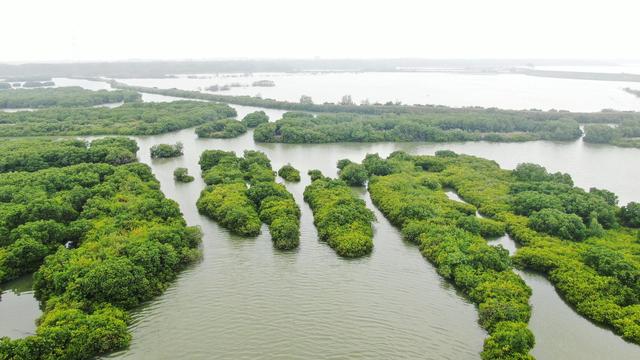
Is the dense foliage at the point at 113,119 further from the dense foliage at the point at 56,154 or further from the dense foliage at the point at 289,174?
the dense foliage at the point at 289,174

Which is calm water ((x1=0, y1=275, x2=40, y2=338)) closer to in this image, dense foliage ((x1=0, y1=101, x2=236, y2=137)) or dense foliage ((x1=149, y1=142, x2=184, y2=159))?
dense foliage ((x1=149, y1=142, x2=184, y2=159))

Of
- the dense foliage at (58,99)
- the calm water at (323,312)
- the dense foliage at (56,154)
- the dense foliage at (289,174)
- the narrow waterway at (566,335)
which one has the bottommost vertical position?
the narrow waterway at (566,335)

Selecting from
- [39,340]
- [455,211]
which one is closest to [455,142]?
[455,211]

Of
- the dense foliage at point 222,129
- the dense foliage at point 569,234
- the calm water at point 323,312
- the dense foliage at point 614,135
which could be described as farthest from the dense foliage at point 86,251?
the dense foliage at point 614,135

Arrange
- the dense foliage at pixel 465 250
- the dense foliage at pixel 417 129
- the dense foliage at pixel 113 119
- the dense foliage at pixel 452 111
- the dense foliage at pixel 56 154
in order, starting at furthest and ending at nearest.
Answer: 1. the dense foliage at pixel 452 111
2. the dense foliage at pixel 113 119
3. the dense foliage at pixel 417 129
4. the dense foliage at pixel 56 154
5. the dense foliage at pixel 465 250

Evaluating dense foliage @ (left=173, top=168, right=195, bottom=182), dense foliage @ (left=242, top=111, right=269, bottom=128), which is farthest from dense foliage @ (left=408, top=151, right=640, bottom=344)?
dense foliage @ (left=242, top=111, right=269, bottom=128)

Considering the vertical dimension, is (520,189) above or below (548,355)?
above

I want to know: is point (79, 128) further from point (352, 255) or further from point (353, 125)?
point (352, 255)

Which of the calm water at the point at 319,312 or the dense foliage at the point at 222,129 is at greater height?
the dense foliage at the point at 222,129
